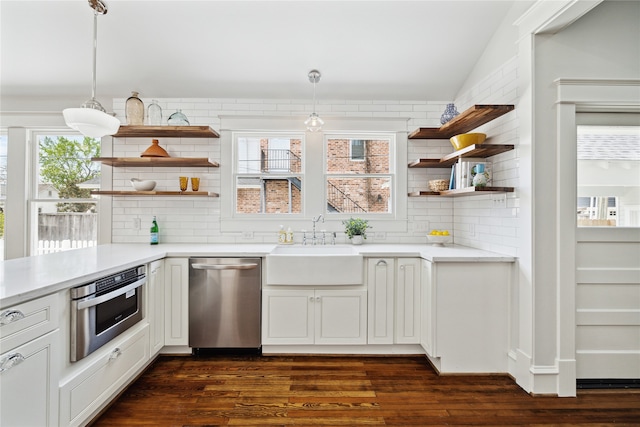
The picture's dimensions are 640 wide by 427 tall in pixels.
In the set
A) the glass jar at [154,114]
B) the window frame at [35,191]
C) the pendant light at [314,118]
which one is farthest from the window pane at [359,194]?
the window frame at [35,191]

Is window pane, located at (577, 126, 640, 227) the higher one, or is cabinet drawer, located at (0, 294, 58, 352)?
window pane, located at (577, 126, 640, 227)

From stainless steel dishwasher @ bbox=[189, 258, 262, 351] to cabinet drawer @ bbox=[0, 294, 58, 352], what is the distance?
1.16 meters

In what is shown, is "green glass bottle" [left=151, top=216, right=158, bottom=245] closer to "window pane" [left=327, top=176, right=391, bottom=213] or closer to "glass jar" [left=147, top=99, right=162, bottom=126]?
"glass jar" [left=147, top=99, right=162, bottom=126]

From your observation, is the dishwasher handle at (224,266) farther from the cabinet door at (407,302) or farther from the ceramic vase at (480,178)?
the ceramic vase at (480,178)

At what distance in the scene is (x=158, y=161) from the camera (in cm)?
304

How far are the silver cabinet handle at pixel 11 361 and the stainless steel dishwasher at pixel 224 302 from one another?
134 centimetres

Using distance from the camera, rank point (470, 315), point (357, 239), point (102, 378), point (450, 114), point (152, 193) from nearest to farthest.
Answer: point (102, 378) → point (470, 315) → point (450, 114) → point (152, 193) → point (357, 239)

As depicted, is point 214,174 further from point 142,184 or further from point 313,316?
point 313,316

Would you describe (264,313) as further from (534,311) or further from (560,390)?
(560,390)

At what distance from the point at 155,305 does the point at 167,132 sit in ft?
5.29

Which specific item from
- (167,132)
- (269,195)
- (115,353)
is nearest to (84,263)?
(115,353)

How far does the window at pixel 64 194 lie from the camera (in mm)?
3279

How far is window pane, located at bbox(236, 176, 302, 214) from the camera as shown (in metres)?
3.42

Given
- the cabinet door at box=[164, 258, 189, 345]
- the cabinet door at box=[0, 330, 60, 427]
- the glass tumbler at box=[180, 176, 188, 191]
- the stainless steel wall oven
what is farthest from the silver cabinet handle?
the glass tumbler at box=[180, 176, 188, 191]
